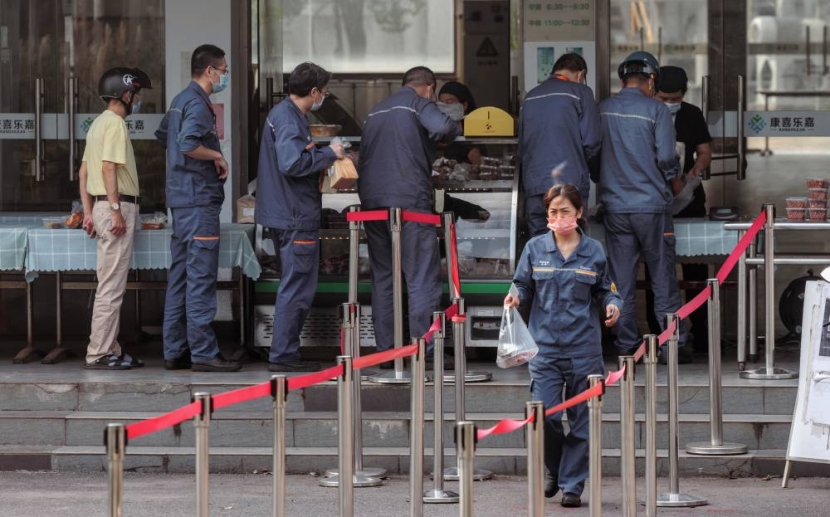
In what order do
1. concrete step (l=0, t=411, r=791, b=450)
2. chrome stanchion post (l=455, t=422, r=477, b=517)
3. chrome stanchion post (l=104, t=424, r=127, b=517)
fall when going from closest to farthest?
chrome stanchion post (l=104, t=424, r=127, b=517) → chrome stanchion post (l=455, t=422, r=477, b=517) → concrete step (l=0, t=411, r=791, b=450)

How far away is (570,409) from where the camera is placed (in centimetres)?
754

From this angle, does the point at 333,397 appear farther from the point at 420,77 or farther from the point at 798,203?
the point at 798,203

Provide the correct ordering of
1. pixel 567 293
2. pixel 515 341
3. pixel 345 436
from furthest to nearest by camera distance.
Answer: pixel 567 293 → pixel 515 341 → pixel 345 436

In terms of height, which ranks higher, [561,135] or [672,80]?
[672,80]

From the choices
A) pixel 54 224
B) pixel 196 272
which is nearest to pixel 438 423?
pixel 196 272

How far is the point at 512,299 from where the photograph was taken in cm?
734

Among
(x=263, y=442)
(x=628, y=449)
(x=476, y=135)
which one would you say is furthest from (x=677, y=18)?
(x=628, y=449)

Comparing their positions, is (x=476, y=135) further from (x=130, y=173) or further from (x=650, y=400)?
(x=650, y=400)

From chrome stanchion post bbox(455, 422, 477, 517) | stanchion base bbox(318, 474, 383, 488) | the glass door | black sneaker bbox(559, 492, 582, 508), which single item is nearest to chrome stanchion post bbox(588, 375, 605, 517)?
chrome stanchion post bbox(455, 422, 477, 517)

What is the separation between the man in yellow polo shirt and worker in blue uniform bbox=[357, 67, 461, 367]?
148 cm

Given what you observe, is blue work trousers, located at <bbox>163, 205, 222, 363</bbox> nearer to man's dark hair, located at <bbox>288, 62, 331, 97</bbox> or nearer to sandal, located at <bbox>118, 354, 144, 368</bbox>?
sandal, located at <bbox>118, 354, 144, 368</bbox>

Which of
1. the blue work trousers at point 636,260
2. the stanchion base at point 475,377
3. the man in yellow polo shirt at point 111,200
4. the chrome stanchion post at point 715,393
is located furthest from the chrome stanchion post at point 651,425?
the man in yellow polo shirt at point 111,200

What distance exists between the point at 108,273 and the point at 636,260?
336 centimetres

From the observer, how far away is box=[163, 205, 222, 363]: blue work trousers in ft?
31.3
